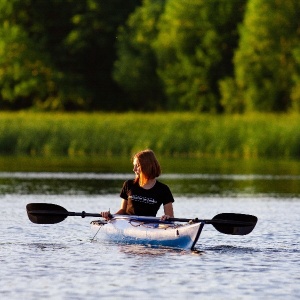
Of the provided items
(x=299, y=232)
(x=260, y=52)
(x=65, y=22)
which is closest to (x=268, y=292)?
(x=299, y=232)

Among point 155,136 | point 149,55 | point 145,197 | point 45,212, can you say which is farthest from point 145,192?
point 149,55

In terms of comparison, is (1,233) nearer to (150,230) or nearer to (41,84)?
(150,230)

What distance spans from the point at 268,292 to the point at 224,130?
3552cm

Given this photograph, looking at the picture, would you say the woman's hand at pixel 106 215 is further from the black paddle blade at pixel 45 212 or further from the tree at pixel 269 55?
the tree at pixel 269 55

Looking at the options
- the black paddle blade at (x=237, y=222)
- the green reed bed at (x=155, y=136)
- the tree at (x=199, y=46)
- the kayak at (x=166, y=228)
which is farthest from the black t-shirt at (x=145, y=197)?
the tree at (x=199, y=46)

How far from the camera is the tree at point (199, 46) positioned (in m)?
75.9

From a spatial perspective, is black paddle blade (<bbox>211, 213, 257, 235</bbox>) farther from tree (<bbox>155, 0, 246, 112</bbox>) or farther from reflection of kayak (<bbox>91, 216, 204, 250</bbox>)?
tree (<bbox>155, 0, 246, 112</bbox>)

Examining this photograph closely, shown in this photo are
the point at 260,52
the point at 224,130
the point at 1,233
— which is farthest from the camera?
the point at 260,52

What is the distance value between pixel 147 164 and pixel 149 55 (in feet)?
203

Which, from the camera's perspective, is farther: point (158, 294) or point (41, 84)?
point (41, 84)

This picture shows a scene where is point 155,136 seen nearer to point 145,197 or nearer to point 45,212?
point 45,212

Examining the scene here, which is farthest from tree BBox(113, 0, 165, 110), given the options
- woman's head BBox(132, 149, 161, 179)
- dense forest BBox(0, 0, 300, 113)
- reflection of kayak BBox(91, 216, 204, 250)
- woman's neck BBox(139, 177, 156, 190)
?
woman's head BBox(132, 149, 161, 179)

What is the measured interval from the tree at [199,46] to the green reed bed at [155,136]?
73.0 ft

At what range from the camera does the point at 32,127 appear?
5212 cm
